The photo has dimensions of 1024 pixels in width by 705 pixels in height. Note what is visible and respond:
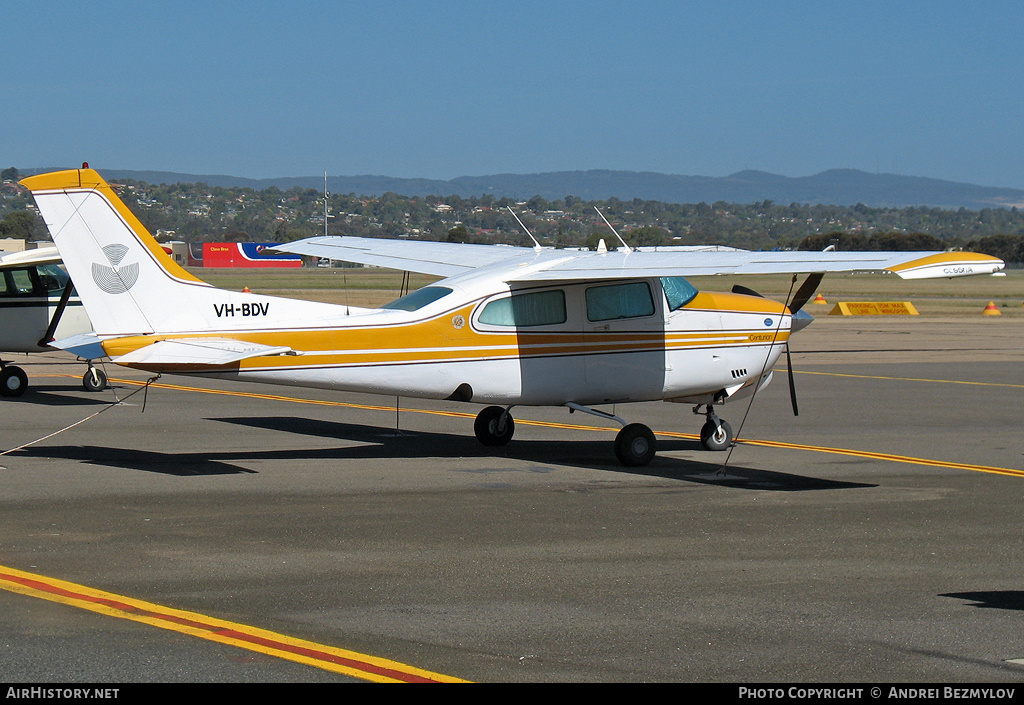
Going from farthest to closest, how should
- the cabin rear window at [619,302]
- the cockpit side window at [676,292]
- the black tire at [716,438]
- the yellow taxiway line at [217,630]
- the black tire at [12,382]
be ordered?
the black tire at [12,382]
the black tire at [716,438]
the cockpit side window at [676,292]
the cabin rear window at [619,302]
the yellow taxiway line at [217,630]

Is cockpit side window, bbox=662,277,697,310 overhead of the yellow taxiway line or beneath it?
overhead

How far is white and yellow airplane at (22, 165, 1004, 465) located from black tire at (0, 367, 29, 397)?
25.0 feet

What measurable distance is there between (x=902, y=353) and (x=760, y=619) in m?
21.1

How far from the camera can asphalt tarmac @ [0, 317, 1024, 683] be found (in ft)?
19.2

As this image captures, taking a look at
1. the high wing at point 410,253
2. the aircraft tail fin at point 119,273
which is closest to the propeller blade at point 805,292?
the high wing at point 410,253

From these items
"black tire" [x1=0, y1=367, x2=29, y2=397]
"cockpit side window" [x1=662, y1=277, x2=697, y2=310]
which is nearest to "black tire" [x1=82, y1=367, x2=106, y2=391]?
"black tire" [x1=0, y1=367, x2=29, y2=397]

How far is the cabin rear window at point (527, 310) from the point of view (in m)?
11.7

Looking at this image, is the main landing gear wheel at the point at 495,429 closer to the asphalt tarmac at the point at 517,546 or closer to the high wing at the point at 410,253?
the asphalt tarmac at the point at 517,546

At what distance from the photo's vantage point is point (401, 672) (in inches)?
219

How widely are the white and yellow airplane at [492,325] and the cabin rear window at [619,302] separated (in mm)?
14

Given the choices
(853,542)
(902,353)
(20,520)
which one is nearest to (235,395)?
(20,520)

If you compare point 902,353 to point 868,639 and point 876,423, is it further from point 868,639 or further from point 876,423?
point 868,639

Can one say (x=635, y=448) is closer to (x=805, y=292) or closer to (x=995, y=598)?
(x=805, y=292)

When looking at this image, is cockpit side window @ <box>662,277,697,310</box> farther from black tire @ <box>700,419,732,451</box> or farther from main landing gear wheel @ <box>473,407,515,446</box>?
main landing gear wheel @ <box>473,407,515,446</box>
